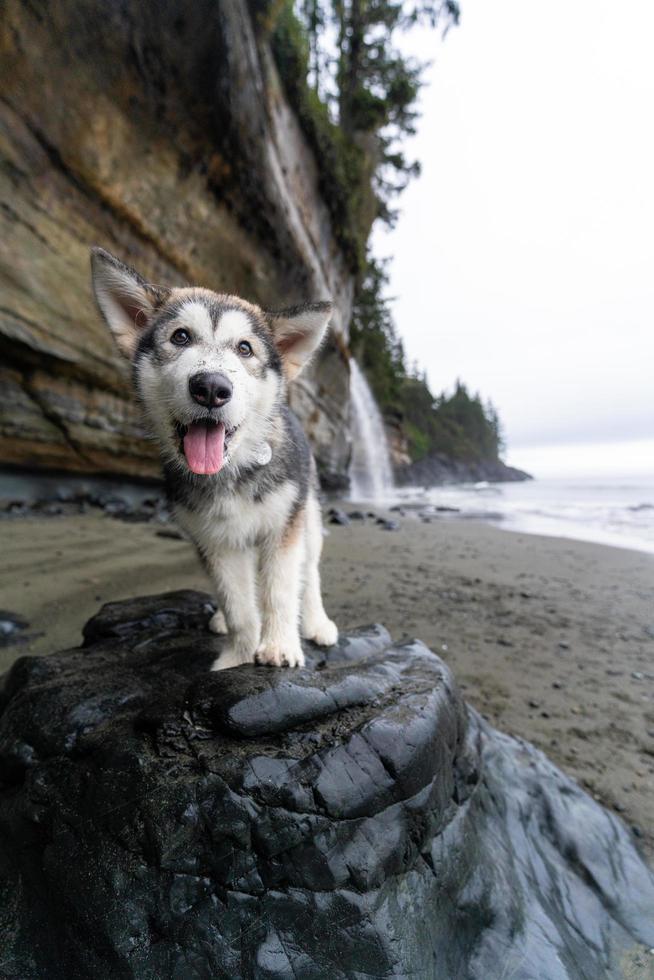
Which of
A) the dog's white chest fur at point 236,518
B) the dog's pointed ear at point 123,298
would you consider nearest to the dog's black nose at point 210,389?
the dog's white chest fur at point 236,518

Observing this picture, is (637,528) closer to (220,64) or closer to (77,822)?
(77,822)

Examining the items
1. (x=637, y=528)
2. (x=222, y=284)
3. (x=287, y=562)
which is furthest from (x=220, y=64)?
(x=637, y=528)

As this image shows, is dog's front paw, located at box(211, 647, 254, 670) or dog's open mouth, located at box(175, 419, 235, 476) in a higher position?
dog's open mouth, located at box(175, 419, 235, 476)

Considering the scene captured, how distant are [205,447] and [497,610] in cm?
395

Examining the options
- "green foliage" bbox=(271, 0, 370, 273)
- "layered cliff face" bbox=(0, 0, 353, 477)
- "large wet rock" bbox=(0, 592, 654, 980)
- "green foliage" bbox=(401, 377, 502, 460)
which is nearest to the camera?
"large wet rock" bbox=(0, 592, 654, 980)

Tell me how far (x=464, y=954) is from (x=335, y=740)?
719 mm

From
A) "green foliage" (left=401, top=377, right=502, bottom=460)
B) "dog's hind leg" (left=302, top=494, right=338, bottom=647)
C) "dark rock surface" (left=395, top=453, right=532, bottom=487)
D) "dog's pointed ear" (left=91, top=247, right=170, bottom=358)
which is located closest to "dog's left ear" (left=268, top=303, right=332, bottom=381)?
"dog's pointed ear" (left=91, top=247, right=170, bottom=358)

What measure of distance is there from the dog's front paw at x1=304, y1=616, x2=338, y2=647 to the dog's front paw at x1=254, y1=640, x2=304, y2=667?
1.81 ft

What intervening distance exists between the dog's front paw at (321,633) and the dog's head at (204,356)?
4.08 feet

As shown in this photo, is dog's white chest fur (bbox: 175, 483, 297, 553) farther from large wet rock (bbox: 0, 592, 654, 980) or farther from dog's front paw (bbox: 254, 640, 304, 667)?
large wet rock (bbox: 0, 592, 654, 980)

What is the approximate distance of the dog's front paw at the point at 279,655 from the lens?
217 cm

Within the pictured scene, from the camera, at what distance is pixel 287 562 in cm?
244

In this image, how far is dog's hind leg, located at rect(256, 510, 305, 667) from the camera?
2252 mm

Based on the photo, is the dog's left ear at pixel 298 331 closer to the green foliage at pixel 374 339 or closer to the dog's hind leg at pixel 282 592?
the dog's hind leg at pixel 282 592
